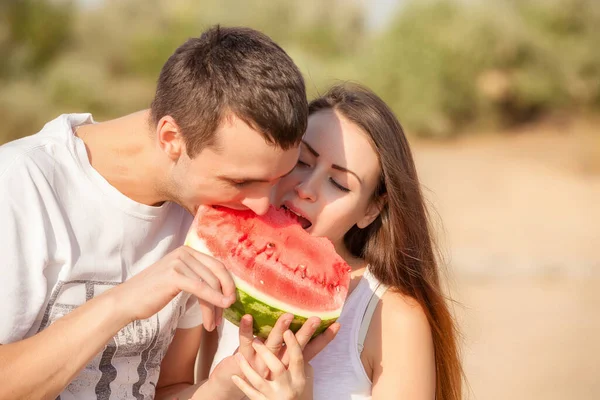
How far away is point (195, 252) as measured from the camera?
8.62 feet

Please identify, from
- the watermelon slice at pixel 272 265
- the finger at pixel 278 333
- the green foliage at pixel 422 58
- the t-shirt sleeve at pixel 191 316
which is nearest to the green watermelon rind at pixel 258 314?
the watermelon slice at pixel 272 265

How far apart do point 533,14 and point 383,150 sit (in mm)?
21055

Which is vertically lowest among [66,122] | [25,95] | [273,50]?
[25,95]

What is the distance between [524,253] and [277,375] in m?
10.2

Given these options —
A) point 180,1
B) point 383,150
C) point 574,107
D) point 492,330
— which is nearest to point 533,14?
point 574,107

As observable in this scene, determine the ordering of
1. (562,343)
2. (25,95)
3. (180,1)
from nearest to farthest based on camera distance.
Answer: (562,343)
(25,95)
(180,1)

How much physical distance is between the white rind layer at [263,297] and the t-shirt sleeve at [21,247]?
1.81 feet

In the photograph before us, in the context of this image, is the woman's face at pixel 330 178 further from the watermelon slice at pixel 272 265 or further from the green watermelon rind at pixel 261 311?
the green watermelon rind at pixel 261 311

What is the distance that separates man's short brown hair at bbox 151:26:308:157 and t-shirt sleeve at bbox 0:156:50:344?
57 centimetres

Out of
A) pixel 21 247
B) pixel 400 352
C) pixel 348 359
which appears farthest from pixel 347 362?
pixel 21 247

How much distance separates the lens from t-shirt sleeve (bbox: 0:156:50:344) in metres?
2.75

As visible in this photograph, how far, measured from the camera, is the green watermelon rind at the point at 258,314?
9.45 ft

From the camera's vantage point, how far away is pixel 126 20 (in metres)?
24.8

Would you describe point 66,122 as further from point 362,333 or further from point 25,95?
point 25,95
